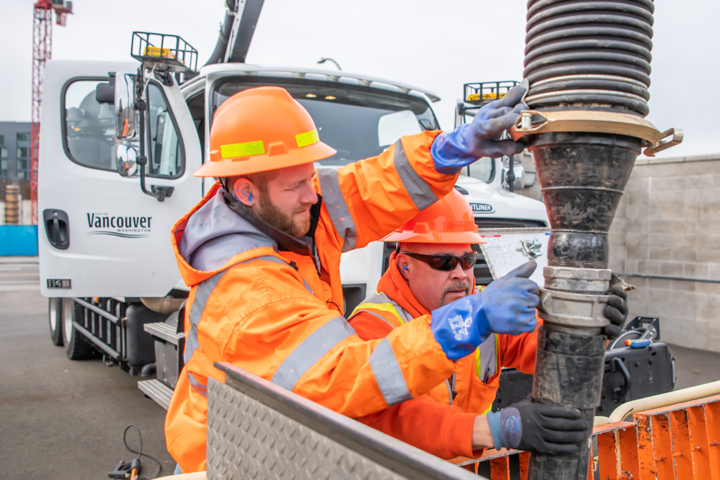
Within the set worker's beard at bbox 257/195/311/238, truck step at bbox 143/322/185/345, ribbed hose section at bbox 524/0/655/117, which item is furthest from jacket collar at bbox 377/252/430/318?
truck step at bbox 143/322/185/345

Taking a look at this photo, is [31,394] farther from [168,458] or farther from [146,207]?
[146,207]

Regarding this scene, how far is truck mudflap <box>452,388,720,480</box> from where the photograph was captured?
195 cm

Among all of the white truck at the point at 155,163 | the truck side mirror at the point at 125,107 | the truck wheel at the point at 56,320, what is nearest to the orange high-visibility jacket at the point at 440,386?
the white truck at the point at 155,163

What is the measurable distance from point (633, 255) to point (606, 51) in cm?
841

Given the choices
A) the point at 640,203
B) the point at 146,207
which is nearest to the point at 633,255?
the point at 640,203

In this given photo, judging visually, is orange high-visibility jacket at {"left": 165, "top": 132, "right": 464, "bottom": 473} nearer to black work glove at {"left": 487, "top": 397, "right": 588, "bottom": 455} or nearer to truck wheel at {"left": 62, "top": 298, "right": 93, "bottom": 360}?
black work glove at {"left": 487, "top": 397, "right": 588, "bottom": 455}

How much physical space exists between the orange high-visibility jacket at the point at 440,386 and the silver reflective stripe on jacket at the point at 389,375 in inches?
9.2

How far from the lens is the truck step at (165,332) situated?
3.98 m

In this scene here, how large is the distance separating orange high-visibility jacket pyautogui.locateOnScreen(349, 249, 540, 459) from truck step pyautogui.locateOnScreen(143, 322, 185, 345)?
218 cm

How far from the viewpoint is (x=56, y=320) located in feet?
25.3

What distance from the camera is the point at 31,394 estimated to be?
18.7 ft

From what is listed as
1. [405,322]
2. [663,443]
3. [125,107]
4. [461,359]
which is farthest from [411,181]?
[125,107]

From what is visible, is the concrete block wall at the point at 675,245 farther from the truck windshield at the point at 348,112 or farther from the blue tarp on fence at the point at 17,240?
the blue tarp on fence at the point at 17,240

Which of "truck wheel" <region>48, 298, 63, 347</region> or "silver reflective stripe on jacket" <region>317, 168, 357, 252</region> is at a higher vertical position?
"silver reflective stripe on jacket" <region>317, 168, 357, 252</region>
